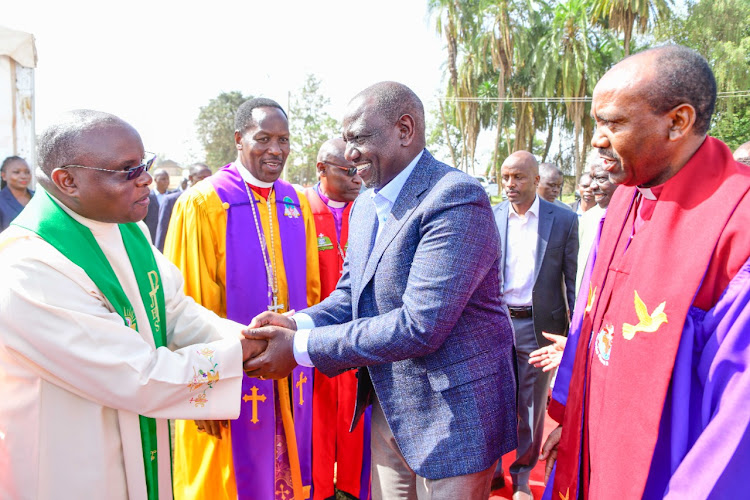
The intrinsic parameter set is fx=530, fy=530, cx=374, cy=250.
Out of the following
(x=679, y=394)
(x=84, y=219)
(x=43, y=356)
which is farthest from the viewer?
(x=84, y=219)

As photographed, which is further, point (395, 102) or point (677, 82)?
point (395, 102)

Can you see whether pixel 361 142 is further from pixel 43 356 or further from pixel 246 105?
pixel 246 105

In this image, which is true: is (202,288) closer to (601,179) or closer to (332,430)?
(332,430)

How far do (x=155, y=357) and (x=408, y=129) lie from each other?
4.83ft

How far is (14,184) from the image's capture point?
6.71 meters

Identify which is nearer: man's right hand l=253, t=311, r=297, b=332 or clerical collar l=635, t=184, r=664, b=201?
clerical collar l=635, t=184, r=664, b=201

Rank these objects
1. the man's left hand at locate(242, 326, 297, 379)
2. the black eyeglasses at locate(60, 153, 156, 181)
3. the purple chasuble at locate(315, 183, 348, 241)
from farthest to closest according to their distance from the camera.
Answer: the purple chasuble at locate(315, 183, 348, 241), the man's left hand at locate(242, 326, 297, 379), the black eyeglasses at locate(60, 153, 156, 181)

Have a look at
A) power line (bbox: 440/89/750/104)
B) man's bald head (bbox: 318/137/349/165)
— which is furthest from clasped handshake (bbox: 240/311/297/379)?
power line (bbox: 440/89/750/104)

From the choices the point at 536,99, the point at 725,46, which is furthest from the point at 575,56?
the point at 725,46

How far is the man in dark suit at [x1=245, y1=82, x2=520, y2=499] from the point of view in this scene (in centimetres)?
209

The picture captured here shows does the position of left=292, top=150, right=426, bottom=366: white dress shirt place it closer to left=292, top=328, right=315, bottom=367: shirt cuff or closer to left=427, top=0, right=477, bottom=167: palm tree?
left=292, top=328, right=315, bottom=367: shirt cuff

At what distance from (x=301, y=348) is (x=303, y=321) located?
0.34m

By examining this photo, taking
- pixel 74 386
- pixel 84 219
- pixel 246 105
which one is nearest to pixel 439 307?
pixel 74 386

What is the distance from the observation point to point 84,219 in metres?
2.33
